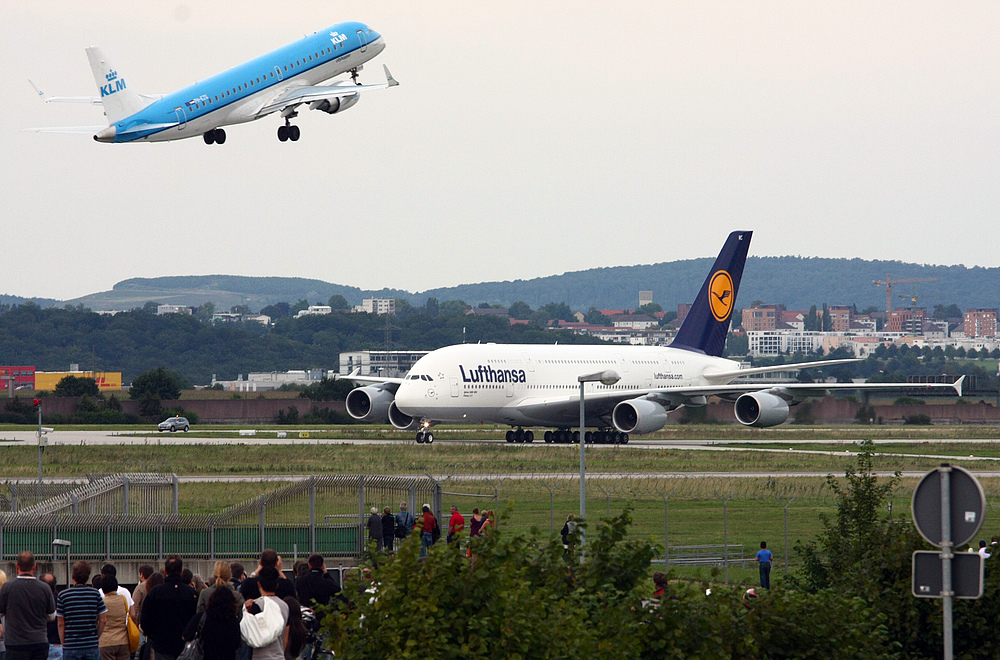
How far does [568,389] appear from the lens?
197 feet

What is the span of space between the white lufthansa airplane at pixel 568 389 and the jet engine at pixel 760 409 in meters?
0.04

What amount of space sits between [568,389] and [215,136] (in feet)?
88.8

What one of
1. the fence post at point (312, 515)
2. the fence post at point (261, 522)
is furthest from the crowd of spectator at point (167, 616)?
the fence post at point (312, 515)

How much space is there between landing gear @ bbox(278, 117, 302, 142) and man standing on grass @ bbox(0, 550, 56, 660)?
83.4 feet

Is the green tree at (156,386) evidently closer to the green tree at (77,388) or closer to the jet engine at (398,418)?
Result: the green tree at (77,388)

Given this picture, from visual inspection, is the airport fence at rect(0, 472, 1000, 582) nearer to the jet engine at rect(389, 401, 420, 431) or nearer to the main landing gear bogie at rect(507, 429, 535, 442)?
the jet engine at rect(389, 401, 420, 431)

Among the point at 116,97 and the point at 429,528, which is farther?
the point at 116,97

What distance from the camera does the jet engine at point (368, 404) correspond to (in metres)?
60.3

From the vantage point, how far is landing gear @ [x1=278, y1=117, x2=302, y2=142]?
37281 mm

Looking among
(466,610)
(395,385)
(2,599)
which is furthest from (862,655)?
(395,385)

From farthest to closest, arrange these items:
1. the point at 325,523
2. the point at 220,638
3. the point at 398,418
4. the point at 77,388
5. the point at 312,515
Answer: the point at 77,388
the point at 398,418
the point at 325,523
the point at 312,515
the point at 220,638

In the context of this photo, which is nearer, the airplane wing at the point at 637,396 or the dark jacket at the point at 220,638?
the dark jacket at the point at 220,638

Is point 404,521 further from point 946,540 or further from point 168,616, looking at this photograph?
point 946,540

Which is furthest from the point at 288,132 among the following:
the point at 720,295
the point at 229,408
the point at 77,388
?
the point at 77,388
